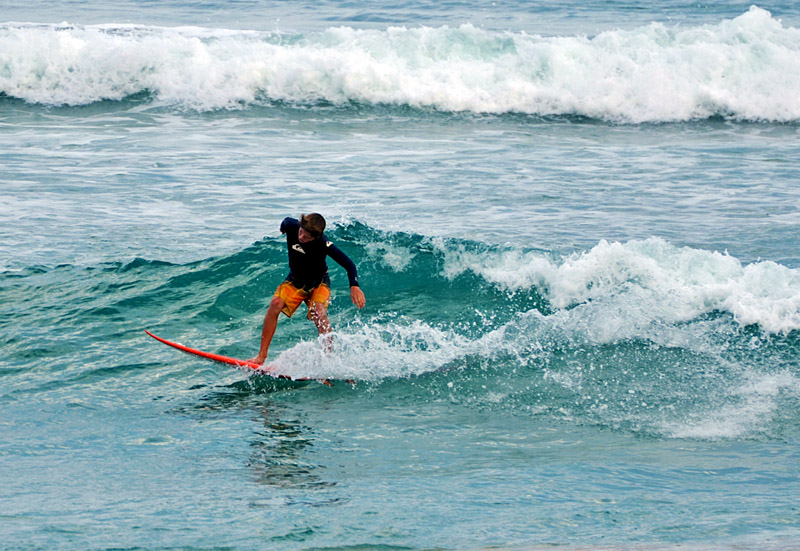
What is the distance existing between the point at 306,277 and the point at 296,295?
18cm

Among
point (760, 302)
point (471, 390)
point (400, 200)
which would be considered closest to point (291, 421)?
point (471, 390)

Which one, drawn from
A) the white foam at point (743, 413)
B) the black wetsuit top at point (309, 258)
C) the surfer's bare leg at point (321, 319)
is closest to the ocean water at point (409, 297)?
the white foam at point (743, 413)

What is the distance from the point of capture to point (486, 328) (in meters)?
8.95

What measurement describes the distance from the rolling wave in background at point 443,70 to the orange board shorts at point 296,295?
492 inches

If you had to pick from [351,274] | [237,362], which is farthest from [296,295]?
[237,362]

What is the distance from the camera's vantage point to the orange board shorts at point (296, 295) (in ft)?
25.1

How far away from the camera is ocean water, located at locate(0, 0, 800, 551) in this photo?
16.1 feet

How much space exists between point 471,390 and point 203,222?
225 inches

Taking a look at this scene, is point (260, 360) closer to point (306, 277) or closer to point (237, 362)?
point (237, 362)

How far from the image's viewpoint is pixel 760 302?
8586 mm

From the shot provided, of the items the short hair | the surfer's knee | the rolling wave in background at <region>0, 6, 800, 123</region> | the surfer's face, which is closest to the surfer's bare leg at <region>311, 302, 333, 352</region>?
the surfer's knee

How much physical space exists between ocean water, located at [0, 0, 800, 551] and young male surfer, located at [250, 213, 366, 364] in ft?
0.99

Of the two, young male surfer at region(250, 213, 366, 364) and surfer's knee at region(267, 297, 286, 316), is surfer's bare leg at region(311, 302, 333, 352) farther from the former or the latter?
surfer's knee at region(267, 297, 286, 316)

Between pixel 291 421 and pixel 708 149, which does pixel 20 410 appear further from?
pixel 708 149
